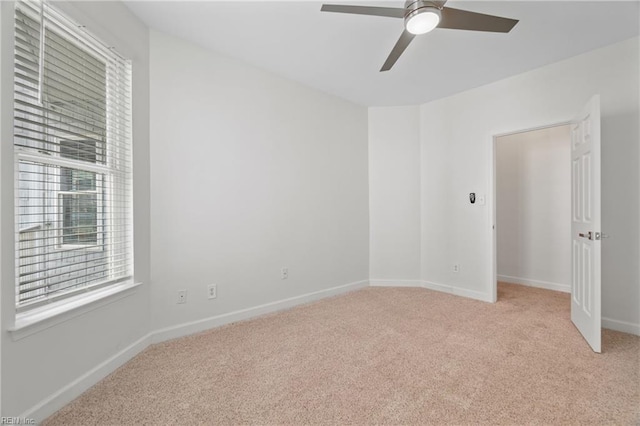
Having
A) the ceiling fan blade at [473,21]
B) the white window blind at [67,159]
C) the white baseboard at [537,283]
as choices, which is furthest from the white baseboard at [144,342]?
the ceiling fan blade at [473,21]

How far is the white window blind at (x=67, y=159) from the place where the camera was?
153 cm

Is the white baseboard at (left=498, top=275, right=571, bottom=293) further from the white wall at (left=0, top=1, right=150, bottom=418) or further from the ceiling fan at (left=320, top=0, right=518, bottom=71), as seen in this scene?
the white wall at (left=0, top=1, right=150, bottom=418)

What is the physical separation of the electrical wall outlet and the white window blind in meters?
0.70

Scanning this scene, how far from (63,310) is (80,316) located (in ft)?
0.50

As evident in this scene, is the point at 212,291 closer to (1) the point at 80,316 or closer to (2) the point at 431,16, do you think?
(1) the point at 80,316

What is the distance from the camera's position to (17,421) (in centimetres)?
140

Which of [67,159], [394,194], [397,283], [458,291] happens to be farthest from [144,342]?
[458,291]

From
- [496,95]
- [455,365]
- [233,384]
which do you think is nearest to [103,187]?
[233,384]

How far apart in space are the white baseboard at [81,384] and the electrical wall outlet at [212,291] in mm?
589

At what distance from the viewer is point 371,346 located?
91.4 inches

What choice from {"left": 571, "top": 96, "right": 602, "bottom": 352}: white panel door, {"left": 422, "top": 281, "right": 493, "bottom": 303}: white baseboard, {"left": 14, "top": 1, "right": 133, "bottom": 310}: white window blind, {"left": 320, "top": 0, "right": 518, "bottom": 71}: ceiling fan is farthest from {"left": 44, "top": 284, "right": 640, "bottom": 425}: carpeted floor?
{"left": 320, "top": 0, "right": 518, "bottom": 71}: ceiling fan

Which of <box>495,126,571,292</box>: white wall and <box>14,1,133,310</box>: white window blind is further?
<box>495,126,571,292</box>: white wall

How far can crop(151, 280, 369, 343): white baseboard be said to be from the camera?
8.11ft

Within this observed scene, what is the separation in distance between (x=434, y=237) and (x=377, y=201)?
0.92 m
